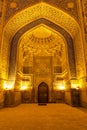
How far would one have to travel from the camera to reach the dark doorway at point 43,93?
1177 cm

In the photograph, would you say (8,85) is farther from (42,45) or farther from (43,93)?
(42,45)

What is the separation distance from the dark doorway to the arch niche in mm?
4359

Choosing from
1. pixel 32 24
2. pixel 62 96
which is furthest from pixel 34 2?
pixel 62 96

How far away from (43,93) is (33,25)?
622 centimetres

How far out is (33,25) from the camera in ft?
29.4

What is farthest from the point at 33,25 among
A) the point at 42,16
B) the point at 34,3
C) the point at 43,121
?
the point at 43,121

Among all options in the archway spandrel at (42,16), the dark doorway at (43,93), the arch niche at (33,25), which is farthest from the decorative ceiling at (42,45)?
the dark doorway at (43,93)

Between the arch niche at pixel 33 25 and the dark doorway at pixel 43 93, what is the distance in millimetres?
4359

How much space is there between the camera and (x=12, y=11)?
8258 millimetres

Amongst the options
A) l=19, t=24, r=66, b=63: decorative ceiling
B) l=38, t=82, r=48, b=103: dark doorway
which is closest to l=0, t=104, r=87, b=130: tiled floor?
l=38, t=82, r=48, b=103: dark doorway

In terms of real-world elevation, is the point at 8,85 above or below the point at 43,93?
above

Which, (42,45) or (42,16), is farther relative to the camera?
(42,45)

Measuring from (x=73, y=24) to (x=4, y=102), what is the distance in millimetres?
6511

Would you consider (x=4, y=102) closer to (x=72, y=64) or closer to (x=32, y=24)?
(x=72, y=64)
